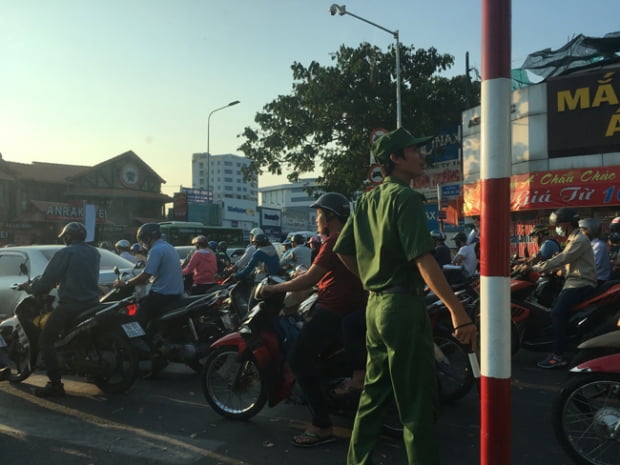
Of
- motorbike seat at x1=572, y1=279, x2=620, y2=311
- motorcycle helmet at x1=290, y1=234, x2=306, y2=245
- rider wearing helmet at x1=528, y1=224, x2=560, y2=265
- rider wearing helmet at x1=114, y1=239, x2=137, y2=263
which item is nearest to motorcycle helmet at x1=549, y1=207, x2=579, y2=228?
motorbike seat at x1=572, y1=279, x2=620, y2=311

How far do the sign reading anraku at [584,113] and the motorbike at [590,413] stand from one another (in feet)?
47.2

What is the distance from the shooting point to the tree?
2388 centimetres

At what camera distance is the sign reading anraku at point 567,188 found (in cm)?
1530

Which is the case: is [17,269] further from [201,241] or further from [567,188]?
[567,188]

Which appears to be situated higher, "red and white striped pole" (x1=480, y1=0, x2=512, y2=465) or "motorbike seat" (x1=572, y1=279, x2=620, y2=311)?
"red and white striped pole" (x1=480, y1=0, x2=512, y2=465)

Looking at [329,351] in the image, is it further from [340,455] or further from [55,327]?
[55,327]

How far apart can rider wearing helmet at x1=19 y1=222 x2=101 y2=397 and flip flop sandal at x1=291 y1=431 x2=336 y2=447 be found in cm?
280

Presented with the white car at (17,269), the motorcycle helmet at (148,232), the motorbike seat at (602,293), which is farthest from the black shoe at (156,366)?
the motorbike seat at (602,293)

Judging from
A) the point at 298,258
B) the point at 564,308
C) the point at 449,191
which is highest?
the point at 449,191

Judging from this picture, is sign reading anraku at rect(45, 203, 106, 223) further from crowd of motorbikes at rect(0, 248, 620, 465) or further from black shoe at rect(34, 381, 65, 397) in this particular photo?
black shoe at rect(34, 381, 65, 397)

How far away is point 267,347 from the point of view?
4.39m

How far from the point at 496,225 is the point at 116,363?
182 inches

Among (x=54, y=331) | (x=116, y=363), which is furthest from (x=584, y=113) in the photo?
(x=54, y=331)

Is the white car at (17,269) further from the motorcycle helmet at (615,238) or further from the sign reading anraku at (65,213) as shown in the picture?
the sign reading anraku at (65,213)
